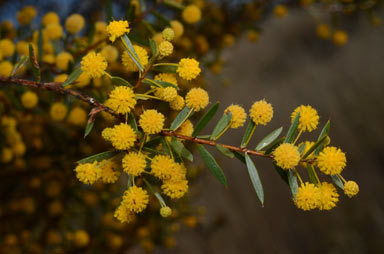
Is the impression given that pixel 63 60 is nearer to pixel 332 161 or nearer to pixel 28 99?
pixel 28 99

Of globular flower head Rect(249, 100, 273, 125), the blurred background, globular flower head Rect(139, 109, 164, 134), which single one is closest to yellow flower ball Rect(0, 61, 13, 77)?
globular flower head Rect(139, 109, 164, 134)

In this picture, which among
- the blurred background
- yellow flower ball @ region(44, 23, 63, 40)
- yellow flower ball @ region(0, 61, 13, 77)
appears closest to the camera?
yellow flower ball @ region(0, 61, 13, 77)

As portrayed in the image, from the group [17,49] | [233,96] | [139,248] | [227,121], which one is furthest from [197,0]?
[233,96]

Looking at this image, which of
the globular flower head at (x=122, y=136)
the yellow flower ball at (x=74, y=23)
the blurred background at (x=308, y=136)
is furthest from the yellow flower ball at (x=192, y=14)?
the blurred background at (x=308, y=136)

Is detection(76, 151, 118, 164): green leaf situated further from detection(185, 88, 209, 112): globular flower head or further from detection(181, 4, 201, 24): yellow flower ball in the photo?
detection(181, 4, 201, 24): yellow flower ball

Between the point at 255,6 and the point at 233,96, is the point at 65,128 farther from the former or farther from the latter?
the point at 233,96

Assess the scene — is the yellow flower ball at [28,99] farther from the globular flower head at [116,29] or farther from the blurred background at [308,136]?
the blurred background at [308,136]

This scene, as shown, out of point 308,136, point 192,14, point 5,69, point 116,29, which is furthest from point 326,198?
point 308,136
